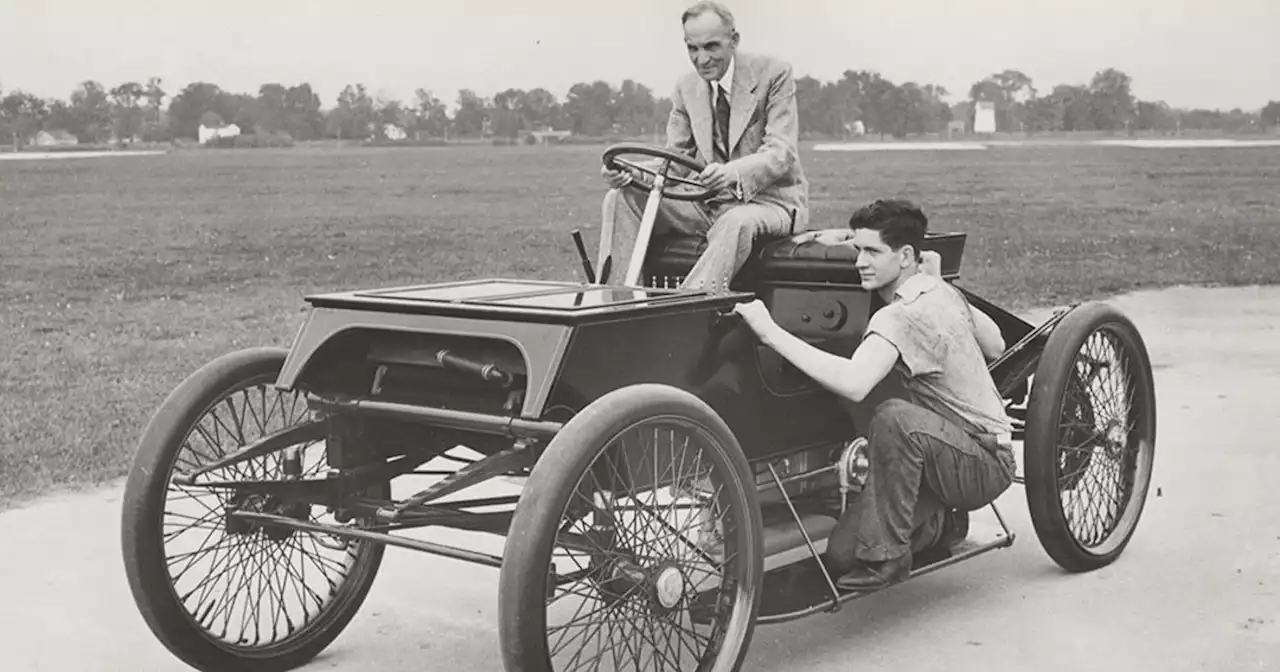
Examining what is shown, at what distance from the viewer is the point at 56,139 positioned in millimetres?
43000

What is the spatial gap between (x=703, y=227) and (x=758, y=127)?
0.50 metres

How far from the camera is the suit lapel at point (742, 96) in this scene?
6.05 m

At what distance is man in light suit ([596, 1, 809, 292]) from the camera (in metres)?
5.57

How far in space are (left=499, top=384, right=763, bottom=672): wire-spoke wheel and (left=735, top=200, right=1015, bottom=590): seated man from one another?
1.94ft

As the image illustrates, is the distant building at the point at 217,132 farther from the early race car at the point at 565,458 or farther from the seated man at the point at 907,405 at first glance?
the seated man at the point at 907,405

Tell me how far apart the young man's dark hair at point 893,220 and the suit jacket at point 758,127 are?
83 cm

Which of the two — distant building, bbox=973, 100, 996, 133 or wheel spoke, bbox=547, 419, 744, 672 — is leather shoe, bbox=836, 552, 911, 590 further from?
distant building, bbox=973, 100, 996, 133

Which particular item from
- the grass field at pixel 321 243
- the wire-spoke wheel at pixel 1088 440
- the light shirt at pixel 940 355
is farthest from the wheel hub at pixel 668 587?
the grass field at pixel 321 243

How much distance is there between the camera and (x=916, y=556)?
508cm

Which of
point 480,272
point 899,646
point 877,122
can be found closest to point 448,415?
point 899,646

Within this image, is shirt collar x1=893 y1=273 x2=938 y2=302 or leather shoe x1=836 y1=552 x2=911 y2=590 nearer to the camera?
leather shoe x1=836 y1=552 x2=911 y2=590

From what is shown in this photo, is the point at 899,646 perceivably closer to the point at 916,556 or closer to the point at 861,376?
the point at 916,556

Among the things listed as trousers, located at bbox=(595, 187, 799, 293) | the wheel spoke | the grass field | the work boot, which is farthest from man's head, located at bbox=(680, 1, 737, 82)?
the grass field

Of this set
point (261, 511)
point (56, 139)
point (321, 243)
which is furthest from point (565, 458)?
point (56, 139)
